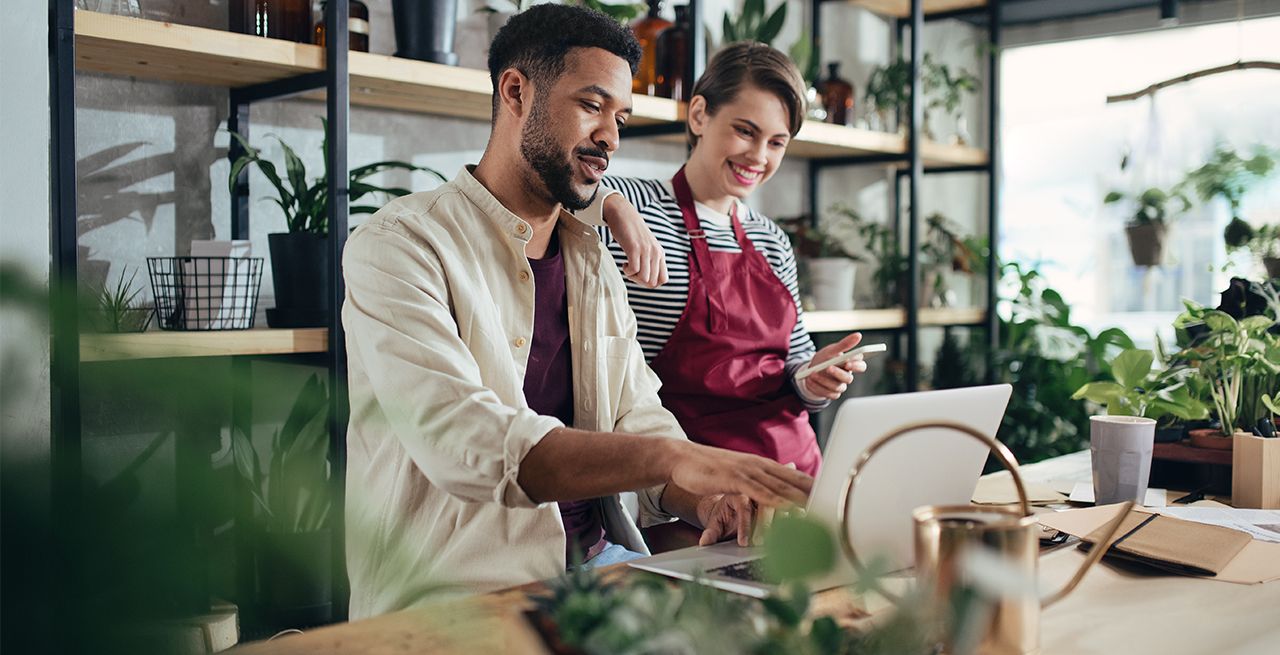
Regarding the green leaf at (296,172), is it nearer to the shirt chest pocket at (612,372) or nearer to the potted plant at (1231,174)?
the shirt chest pocket at (612,372)

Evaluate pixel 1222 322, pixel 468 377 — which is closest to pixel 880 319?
pixel 1222 322

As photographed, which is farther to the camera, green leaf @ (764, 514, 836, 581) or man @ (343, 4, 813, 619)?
man @ (343, 4, 813, 619)

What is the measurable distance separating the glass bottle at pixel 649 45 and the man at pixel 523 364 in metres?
1.05

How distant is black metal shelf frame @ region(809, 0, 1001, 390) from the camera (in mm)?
3482

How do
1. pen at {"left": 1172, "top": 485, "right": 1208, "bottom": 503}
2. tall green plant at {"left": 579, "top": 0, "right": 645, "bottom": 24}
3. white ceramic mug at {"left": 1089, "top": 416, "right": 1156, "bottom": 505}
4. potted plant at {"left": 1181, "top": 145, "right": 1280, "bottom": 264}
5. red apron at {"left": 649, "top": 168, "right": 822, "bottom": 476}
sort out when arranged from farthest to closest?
1. potted plant at {"left": 1181, "top": 145, "right": 1280, "bottom": 264}
2. tall green plant at {"left": 579, "top": 0, "right": 645, "bottom": 24}
3. red apron at {"left": 649, "top": 168, "right": 822, "bottom": 476}
4. pen at {"left": 1172, "top": 485, "right": 1208, "bottom": 503}
5. white ceramic mug at {"left": 1089, "top": 416, "right": 1156, "bottom": 505}

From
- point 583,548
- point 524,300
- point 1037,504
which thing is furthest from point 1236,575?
point 524,300

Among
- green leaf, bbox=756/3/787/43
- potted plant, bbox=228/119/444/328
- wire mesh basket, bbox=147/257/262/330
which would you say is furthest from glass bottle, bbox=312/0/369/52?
green leaf, bbox=756/3/787/43

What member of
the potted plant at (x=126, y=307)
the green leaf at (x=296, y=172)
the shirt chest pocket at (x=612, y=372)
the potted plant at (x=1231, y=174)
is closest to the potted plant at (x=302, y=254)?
the green leaf at (x=296, y=172)

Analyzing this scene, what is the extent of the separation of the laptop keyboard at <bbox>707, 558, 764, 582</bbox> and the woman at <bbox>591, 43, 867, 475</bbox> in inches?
39.1

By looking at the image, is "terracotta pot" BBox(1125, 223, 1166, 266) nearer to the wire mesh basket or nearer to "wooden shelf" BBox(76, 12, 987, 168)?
"wooden shelf" BBox(76, 12, 987, 168)

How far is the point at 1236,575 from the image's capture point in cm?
116

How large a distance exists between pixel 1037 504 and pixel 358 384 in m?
0.99

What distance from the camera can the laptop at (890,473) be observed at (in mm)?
921

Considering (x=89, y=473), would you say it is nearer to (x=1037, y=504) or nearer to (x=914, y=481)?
(x=914, y=481)
